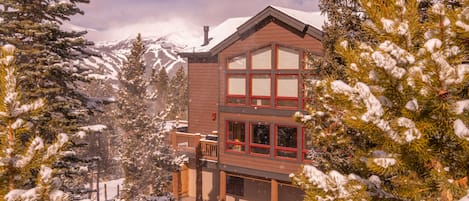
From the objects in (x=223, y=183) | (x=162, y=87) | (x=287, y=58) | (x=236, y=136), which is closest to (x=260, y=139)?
(x=236, y=136)

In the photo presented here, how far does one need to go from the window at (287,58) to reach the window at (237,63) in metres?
2.01

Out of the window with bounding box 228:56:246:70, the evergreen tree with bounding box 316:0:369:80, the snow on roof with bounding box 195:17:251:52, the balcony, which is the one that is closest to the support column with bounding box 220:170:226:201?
the balcony

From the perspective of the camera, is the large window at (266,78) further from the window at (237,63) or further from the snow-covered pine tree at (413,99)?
the snow-covered pine tree at (413,99)

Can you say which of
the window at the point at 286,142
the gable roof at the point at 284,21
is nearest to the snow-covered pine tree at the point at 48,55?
the gable roof at the point at 284,21

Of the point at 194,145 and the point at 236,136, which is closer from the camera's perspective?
the point at 236,136

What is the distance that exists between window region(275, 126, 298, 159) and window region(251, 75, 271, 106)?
5.26 feet

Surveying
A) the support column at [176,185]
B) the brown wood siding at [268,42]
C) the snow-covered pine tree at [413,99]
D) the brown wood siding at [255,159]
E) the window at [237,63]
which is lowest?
the support column at [176,185]

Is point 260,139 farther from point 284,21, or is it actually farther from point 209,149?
point 284,21

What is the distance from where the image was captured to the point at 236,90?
18594 millimetres

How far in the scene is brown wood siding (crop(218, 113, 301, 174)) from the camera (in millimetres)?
17031

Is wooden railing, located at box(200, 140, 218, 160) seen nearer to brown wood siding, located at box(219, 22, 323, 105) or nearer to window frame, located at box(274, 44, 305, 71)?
brown wood siding, located at box(219, 22, 323, 105)

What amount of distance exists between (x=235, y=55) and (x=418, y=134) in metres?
15.4

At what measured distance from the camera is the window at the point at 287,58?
16.6 meters

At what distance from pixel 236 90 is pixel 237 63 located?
1460 mm
